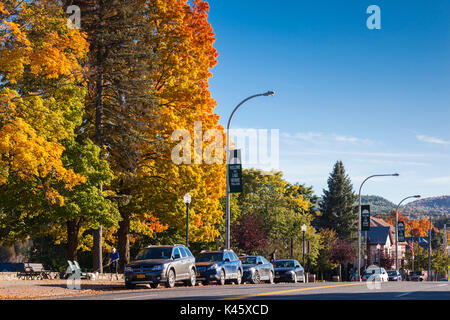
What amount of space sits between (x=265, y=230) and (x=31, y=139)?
42.2 m

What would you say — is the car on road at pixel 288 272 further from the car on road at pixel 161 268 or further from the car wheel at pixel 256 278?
the car on road at pixel 161 268

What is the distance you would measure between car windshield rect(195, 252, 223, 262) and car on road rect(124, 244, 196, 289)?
220 centimetres

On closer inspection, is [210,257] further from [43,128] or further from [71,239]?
[71,239]

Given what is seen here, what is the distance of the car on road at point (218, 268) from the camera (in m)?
29.4

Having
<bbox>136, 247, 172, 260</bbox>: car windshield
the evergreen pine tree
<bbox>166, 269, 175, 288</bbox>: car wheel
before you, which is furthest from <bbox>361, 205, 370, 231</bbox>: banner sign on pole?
the evergreen pine tree

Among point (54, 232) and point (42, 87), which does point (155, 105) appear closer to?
point (42, 87)

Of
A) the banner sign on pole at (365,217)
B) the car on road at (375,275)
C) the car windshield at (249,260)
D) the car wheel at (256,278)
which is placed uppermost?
the banner sign on pole at (365,217)

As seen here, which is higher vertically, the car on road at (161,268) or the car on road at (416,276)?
the car on road at (161,268)

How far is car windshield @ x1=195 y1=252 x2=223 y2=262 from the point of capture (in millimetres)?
30609

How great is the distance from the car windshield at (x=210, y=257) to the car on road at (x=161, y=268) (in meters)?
2.20

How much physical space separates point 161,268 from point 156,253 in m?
1.59

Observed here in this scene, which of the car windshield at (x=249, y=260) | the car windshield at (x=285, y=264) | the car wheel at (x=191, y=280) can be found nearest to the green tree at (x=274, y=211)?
Result: the car windshield at (x=285, y=264)

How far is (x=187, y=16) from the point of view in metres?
37.3
